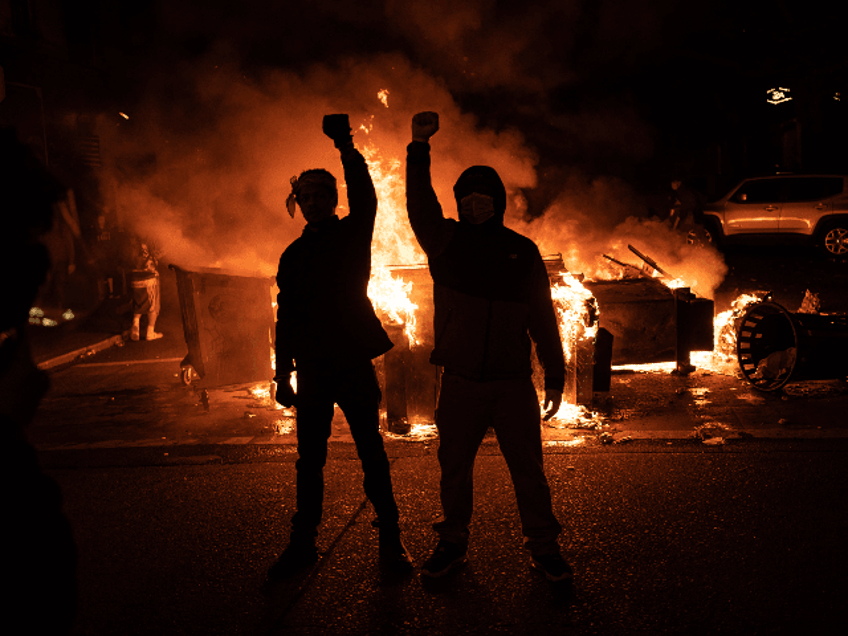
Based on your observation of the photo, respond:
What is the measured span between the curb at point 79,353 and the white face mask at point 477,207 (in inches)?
285

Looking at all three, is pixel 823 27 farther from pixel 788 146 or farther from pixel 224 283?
pixel 224 283

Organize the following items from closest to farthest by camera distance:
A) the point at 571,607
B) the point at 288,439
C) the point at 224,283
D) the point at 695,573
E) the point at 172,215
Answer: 1. the point at 571,607
2. the point at 695,573
3. the point at 288,439
4. the point at 224,283
5. the point at 172,215

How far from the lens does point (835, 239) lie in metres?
13.3

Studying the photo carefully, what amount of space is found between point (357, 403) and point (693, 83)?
2069cm

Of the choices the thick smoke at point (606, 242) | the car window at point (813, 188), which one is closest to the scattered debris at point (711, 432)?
the thick smoke at point (606, 242)

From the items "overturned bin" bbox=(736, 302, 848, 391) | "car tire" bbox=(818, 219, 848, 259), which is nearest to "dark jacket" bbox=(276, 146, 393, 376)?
"overturned bin" bbox=(736, 302, 848, 391)

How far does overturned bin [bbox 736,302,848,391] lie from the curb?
7778 millimetres

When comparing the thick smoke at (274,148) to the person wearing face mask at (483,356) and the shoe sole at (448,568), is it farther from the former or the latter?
the shoe sole at (448,568)

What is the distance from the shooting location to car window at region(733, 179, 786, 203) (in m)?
14.0

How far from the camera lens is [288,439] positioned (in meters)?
5.57

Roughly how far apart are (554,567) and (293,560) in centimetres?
115

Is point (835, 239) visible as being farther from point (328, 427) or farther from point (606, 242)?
point (328, 427)

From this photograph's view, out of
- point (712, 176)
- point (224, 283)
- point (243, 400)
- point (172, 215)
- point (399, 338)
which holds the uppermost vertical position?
point (712, 176)

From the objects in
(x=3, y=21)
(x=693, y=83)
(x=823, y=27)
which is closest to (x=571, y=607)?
(x=3, y=21)
